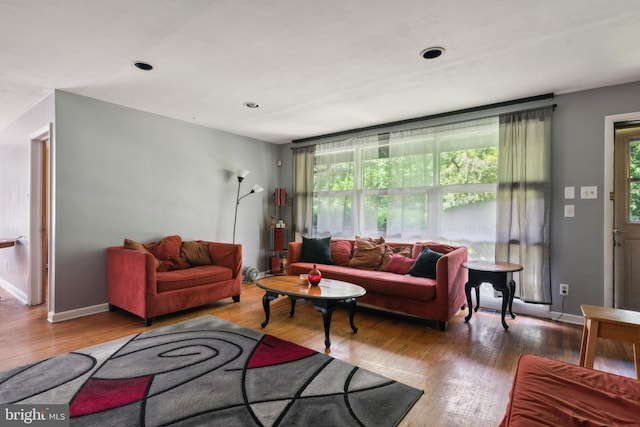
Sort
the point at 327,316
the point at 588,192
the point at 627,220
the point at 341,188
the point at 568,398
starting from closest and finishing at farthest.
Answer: the point at 568,398, the point at 327,316, the point at 588,192, the point at 627,220, the point at 341,188

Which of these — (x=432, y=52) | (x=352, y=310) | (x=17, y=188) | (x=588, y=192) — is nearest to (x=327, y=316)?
(x=352, y=310)

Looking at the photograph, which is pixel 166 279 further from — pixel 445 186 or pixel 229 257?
pixel 445 186

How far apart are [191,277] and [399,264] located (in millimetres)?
2446

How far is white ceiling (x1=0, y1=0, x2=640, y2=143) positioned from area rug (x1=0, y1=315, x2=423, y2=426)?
2.42 meters

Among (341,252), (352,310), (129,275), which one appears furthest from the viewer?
(341,252)

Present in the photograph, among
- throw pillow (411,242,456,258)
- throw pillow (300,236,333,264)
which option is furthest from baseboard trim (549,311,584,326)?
throw pillow (300,236,333,264)

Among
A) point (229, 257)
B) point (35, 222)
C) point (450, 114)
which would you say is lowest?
point (229, 257)

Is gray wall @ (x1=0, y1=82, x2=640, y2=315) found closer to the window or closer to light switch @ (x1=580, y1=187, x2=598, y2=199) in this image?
light switch @ (x1=580, y1=187, x2=598, y2=199)

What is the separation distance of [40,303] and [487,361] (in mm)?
4977

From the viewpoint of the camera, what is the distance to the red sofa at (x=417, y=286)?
314 cm

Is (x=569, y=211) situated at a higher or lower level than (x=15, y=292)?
higher

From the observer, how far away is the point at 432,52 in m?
2.58

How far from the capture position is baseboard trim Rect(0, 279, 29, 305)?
402 centimetres

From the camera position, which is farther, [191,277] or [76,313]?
[191,277]
